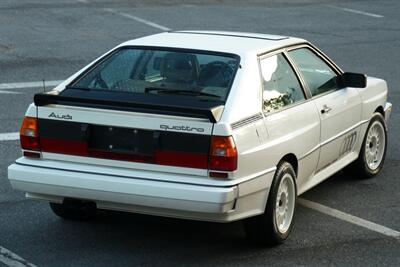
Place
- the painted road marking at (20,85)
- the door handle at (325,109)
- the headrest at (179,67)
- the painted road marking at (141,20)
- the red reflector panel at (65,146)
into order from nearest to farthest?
the red reflector panel at (65,146)
the headrest at (179,67)
the door handle at (325,109)
the painted road marking at (20,85)
the painted road marking at (141,20)

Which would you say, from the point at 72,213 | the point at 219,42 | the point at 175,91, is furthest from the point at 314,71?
the point at 72,213

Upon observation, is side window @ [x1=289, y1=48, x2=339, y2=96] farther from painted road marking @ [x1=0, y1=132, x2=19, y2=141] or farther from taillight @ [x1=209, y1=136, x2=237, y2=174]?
painted road marking @ [x1=0, y1=132, x2=19, y2=141]

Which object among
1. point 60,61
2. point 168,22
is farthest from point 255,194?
point 168,22

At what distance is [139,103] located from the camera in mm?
6715

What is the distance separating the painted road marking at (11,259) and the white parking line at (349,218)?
2.69 m

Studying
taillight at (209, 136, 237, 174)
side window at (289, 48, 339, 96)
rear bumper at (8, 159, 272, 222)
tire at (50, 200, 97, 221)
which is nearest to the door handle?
side window at (289, 48, 339, 96)

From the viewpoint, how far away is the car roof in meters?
7.55

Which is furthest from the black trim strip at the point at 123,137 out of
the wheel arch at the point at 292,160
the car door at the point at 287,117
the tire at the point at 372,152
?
the tire at the point at 372,152

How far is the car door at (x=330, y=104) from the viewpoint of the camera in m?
8.07

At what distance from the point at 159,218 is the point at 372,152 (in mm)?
2593

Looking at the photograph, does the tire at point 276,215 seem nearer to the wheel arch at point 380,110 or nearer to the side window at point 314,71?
the side window at point 314,71

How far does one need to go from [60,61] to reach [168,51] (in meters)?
7.83

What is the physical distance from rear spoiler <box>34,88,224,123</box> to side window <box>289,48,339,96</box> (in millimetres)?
1420

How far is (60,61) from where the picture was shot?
1516 cm
